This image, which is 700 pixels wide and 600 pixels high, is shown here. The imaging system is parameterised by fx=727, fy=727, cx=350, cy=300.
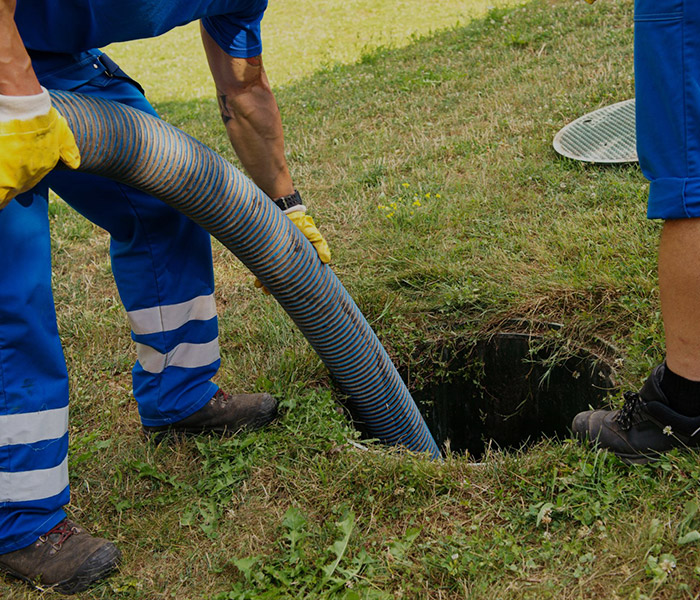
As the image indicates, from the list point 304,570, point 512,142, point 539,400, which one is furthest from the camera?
point 512,142

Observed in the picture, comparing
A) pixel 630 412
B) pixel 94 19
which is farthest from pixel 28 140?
pixel 630 412

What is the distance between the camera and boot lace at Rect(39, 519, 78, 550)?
2.02 metres

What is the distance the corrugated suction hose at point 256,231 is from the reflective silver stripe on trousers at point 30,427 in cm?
67

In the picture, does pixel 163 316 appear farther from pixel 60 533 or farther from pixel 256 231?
pixel 60 533

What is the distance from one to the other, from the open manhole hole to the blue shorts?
3.20ft

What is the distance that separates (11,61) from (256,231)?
2.63ft

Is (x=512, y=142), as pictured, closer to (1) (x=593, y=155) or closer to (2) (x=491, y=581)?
(1) (x=593, y=155)

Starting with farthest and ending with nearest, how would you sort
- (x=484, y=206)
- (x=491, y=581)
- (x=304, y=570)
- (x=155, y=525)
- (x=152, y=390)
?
(x=484, y=206), (x=152, y=390), (x=155, y=525), (x=304, y=570), (x=491, y=581)

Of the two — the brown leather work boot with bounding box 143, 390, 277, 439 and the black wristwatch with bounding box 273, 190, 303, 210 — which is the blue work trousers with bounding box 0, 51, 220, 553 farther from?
the black wristwatch with bounding box 273, 190, 303, 210

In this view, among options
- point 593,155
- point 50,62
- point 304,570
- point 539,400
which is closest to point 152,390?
point 304,570

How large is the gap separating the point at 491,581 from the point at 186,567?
827mm

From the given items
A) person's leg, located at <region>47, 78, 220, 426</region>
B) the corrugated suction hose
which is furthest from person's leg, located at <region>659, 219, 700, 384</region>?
person's leg, located at <region>47, 78, 220, 426</region>

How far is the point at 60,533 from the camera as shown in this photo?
6.73 feet

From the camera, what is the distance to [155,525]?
215 centimetres
